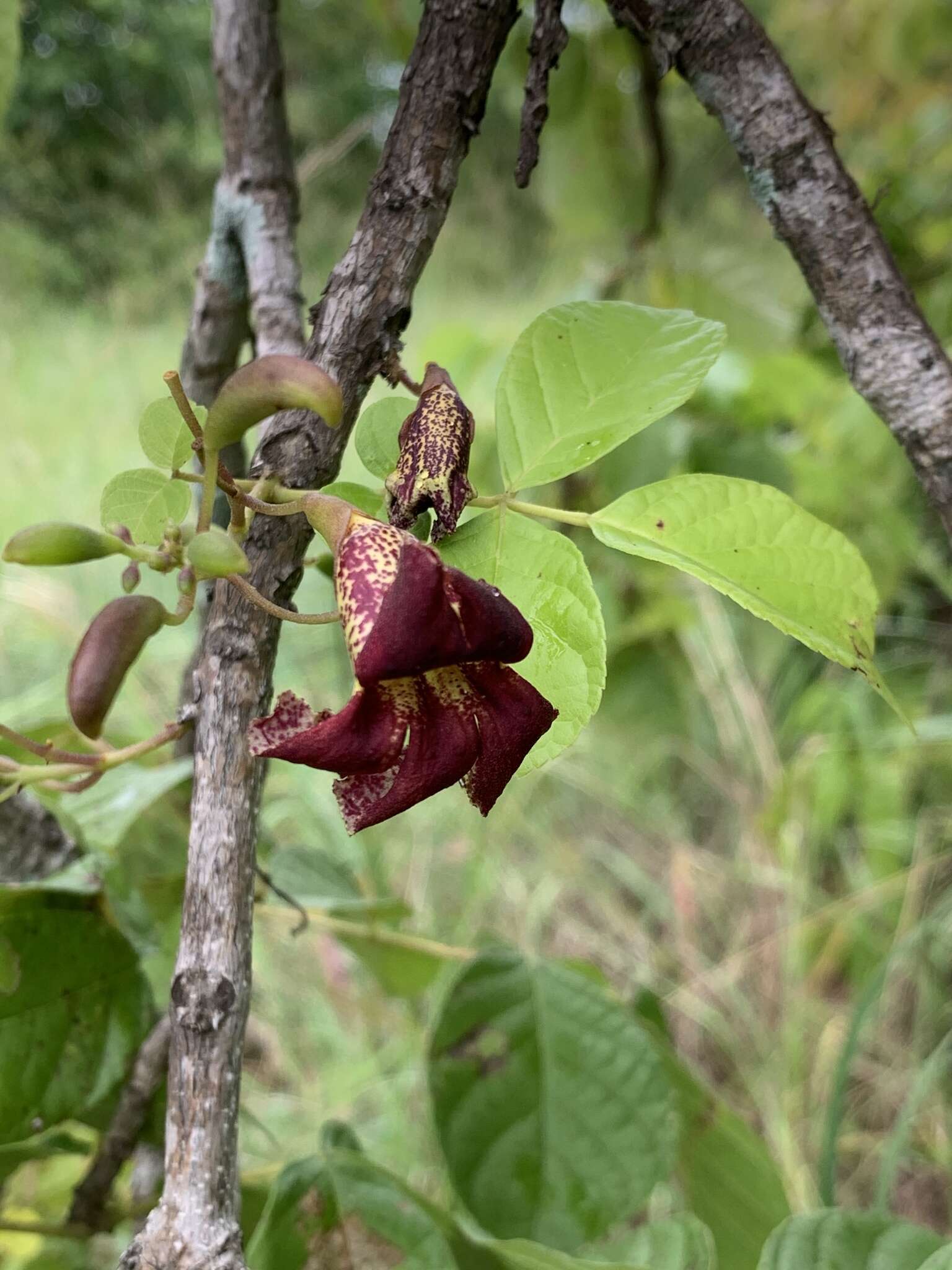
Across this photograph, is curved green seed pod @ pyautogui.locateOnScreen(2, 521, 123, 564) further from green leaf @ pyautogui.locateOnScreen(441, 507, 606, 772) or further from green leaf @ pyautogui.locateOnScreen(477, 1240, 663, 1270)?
green leaf @ pyautogui.locateOnScreen(477, 1240, 663, 1270)

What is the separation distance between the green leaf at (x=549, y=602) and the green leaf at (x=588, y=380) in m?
0.04

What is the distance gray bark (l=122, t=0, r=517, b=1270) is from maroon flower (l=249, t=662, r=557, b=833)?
0.16 ft

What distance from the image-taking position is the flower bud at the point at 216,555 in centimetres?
28

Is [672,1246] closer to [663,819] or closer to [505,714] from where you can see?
[505,714]

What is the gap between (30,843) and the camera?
22.6 inches

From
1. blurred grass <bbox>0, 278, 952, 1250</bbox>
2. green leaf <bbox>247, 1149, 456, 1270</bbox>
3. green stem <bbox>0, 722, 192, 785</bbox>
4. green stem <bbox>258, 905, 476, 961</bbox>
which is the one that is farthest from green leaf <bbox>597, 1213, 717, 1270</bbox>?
blurred grass <bbox>0, 278, 952, 1250</bbox>

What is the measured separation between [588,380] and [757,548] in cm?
11

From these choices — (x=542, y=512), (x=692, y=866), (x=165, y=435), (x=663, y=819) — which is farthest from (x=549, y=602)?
(x=663, y=819)

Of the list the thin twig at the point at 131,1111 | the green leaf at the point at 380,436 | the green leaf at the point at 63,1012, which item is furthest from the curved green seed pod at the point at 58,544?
the thin twig at the point at 131,1111

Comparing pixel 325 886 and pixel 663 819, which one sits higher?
pixel 663 819

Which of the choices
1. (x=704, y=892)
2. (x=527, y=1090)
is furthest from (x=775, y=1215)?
(x=704, y=892)

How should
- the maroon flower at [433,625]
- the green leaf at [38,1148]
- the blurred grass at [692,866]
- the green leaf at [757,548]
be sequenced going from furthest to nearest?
the blurred grass at [692,866] < the green leaf at [38,1148] < the green leaf at [757,548] < the maroon flower at [433,625]

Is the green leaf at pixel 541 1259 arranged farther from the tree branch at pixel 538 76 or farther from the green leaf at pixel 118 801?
the tree branch at pixel 538 76

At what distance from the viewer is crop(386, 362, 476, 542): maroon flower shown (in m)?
0.35
